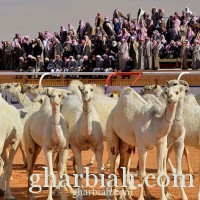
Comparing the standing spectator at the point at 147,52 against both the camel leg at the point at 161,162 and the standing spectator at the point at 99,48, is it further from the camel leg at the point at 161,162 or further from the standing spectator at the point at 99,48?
the camel leg at the point at 161,162

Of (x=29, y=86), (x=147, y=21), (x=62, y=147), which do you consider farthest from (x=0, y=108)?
(x=147, y=21)

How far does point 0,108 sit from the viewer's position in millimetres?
14859

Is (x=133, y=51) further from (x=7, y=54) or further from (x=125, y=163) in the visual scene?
(x=125, y=163)

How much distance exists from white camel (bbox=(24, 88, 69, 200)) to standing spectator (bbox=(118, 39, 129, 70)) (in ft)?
62.9

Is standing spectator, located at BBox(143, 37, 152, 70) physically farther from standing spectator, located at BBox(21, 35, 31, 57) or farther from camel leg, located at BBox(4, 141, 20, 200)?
camel leg, located at BBox(4, 141, 20, 200)

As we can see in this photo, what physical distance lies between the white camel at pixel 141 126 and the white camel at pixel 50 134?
2.90ft

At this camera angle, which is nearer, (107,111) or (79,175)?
(79,175)

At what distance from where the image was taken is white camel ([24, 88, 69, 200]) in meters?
13.8

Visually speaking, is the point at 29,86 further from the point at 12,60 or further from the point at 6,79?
the point at 12,60

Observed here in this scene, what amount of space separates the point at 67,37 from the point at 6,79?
5.98 m

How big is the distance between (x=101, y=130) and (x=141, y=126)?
89 cm

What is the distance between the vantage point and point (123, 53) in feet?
112

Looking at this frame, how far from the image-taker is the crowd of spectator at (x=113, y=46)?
34312 millimetres

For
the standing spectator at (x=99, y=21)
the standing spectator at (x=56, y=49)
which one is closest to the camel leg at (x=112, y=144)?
the standing spectator at (x=56, y=49)
